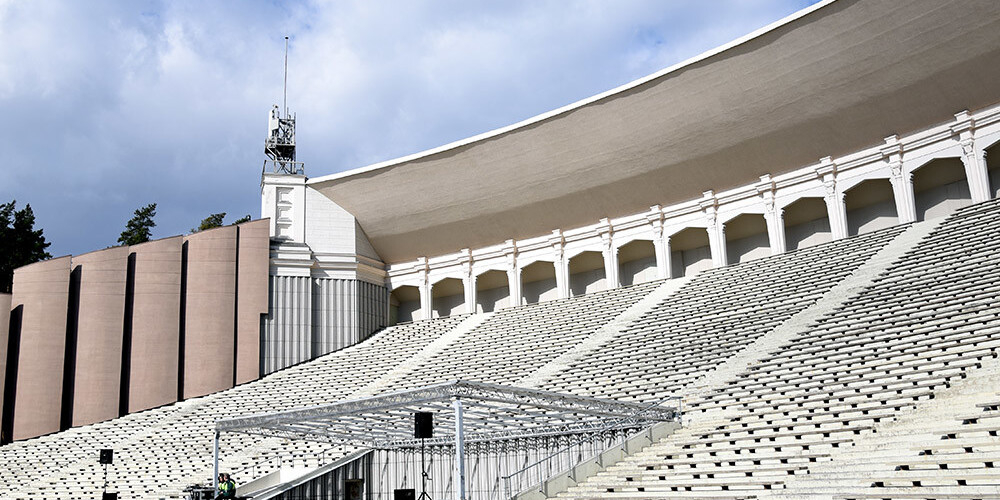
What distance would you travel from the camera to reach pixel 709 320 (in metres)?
25.7

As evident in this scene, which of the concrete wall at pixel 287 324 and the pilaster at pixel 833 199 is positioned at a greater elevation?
the pilaster at pixel 833 199

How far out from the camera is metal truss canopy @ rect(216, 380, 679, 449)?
14.4 metres

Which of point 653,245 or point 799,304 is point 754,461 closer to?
point 799,304

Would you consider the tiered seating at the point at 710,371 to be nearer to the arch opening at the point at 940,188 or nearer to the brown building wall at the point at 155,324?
the brown building wall at the point at 155,324

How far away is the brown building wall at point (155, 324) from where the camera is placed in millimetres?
32375

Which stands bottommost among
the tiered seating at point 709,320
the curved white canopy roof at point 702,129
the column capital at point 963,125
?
the tiered seating at point 709,320

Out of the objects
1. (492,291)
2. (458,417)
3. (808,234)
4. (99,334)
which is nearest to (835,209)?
(808,234)

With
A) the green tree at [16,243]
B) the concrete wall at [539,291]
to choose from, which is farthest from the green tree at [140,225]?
the concrete wall at [539,291]

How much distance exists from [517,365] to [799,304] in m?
8.46

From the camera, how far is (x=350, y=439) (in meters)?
20.8

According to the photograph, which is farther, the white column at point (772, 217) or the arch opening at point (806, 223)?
the arch opening at point (806, 223)

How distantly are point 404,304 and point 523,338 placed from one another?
12.7 metres

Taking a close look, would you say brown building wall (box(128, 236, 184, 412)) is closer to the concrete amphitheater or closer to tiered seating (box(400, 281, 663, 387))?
the concrete amphitheater

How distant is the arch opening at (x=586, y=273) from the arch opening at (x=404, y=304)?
7.87 metres
